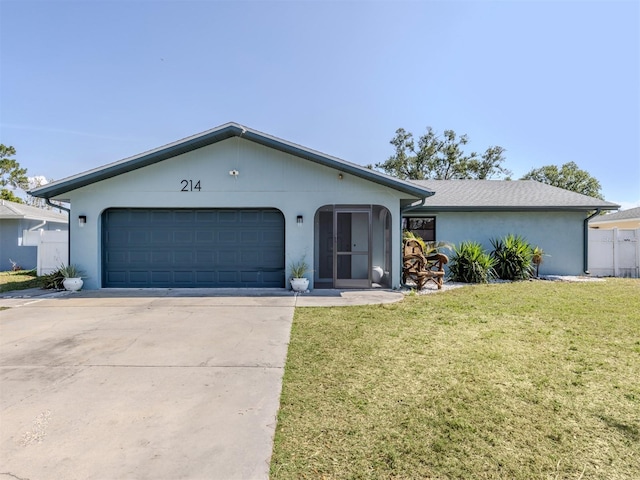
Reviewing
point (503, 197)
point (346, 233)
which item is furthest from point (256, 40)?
point (503, 197)

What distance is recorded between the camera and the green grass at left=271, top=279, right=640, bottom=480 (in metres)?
2.44

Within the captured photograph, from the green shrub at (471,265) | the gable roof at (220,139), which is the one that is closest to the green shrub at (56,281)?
the gable roof at (220,139)

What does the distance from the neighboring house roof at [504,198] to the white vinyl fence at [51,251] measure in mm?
14290

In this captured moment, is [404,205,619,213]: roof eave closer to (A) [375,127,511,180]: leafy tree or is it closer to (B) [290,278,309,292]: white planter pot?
(B) [290,278,309,292]: white planter pot

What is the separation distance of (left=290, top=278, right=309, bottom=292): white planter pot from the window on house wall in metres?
5.80

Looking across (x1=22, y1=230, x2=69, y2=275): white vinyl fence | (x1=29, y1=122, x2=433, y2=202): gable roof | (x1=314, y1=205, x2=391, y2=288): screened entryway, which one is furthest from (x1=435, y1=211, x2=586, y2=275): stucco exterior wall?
(x1=22, y1=230, x2=69, y2=275): white vinyl fence

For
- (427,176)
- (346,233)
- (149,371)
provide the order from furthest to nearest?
(427,176)
(346,233)
(149,371)

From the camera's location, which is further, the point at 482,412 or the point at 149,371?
the point at 149,371

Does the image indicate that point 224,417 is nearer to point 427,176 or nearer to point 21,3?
point 21,3

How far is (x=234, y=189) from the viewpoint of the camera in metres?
9.97

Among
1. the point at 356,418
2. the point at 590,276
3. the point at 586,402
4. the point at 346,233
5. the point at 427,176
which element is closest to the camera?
the point at 356,418

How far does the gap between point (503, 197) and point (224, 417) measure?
14.4 metres

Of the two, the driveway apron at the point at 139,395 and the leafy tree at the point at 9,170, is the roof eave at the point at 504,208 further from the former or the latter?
the leafy tree at the point at 9,170

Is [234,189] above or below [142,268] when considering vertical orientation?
above
